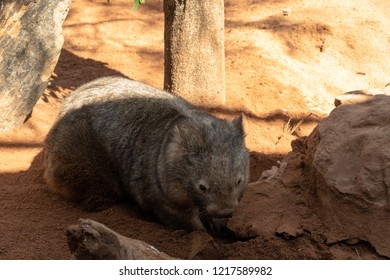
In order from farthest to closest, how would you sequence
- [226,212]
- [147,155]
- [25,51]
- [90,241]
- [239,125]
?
[25,51] → [147,155] → [239,125] → [226,212] → [90,241]

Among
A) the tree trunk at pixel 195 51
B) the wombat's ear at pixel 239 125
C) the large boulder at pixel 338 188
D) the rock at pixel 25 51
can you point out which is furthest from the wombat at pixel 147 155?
the tree trunk at pixel 195 51

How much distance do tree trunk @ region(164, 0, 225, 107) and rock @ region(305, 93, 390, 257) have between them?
6.92 ft

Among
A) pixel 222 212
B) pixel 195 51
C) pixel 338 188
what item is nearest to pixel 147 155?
pixel 222 212

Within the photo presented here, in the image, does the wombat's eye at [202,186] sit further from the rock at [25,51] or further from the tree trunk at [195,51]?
the rock at [25,51]

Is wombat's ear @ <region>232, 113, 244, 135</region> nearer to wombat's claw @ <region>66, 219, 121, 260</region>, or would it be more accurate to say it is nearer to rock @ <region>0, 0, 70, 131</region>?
wombat's claw @ <region>66, 219, 121, 260</region>

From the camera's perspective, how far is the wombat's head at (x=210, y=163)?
4.38 metres

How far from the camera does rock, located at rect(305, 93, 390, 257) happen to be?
165 inches

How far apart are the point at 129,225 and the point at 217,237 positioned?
2.14ft

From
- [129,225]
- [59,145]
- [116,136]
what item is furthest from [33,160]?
[129,225]

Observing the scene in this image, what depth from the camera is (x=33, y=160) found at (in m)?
5.99

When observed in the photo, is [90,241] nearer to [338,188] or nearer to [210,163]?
[210,163]

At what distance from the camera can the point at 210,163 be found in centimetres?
447

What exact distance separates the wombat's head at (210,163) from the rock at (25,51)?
2.10 m

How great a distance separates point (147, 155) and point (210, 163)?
748 mm
